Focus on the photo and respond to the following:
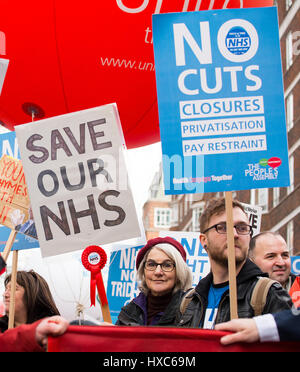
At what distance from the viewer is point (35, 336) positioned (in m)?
2.50

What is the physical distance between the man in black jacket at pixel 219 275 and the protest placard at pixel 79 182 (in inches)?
20.8

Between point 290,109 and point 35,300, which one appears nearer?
point 35,300

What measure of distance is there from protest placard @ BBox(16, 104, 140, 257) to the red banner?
4.88 ft

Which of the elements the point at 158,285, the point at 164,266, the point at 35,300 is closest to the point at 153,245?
the point at 164,266

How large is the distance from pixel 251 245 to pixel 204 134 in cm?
187

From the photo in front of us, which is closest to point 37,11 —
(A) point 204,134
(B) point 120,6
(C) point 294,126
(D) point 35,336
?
(B) point 120,6

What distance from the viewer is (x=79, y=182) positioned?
406cm

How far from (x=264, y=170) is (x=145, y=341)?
1.29m

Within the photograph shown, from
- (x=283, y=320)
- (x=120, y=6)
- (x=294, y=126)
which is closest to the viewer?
(x=283, y=320)

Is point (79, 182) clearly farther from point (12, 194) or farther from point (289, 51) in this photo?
point (289, 51)

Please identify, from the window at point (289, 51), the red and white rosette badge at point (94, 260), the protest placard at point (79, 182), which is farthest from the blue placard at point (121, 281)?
the window at point (289, 51)

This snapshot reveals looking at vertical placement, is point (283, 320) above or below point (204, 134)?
below

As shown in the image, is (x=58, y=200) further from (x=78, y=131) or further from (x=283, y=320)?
(x=283, y=320)

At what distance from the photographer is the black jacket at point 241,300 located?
10.4 feet
